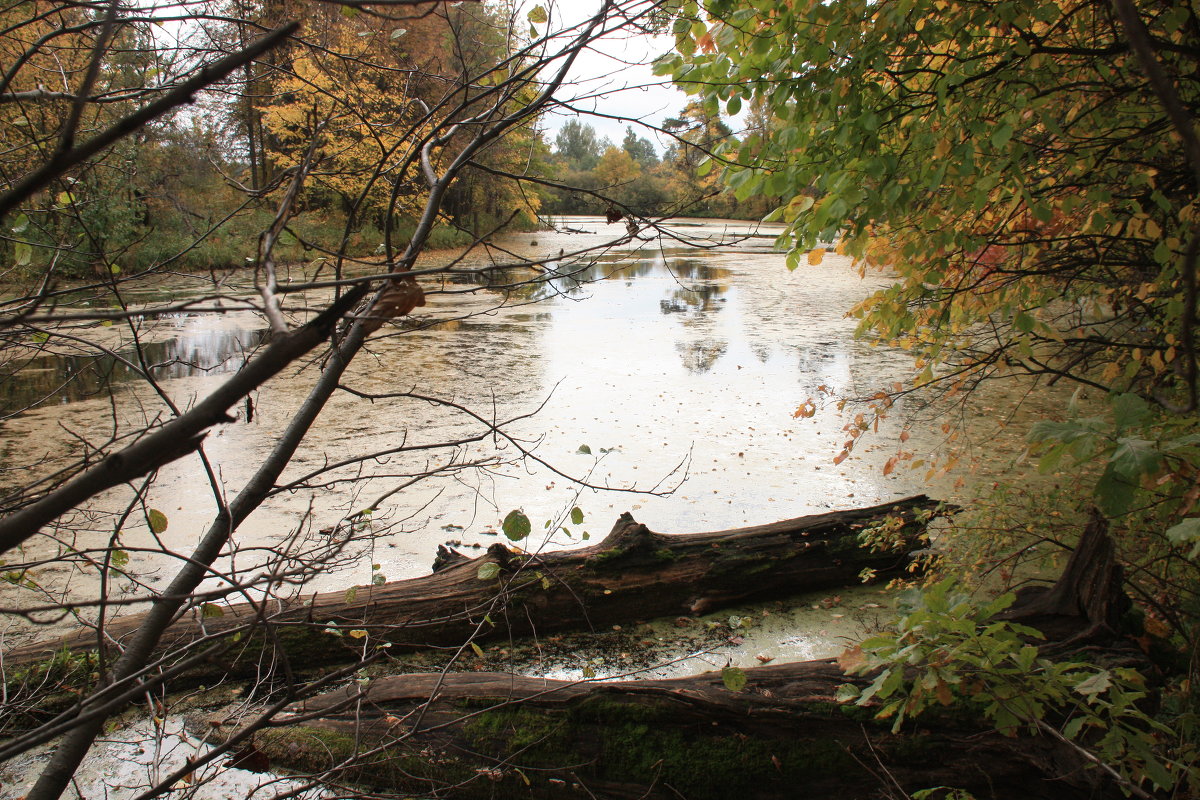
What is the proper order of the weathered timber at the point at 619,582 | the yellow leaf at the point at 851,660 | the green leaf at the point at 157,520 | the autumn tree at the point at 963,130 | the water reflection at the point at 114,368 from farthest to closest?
the water reflection at the point at 114,368 < the weathered timber at the point at 619,582 < the autumn tree at the point at 963,130 < the yellow leaf at the point at 851,660 < the green leaf at the point at 157,520

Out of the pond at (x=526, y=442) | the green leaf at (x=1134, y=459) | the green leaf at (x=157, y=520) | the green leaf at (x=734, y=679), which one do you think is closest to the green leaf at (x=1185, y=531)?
the green leaf at (x=1134, y=459)

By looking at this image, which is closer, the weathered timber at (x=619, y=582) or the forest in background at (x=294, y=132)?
the forest in background at (x=294, y=132)

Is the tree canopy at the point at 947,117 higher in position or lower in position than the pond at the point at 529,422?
higher

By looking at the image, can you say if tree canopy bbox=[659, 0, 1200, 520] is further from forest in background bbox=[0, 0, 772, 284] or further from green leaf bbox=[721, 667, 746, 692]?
green leaf bbox=[721, 667, 746, 692]

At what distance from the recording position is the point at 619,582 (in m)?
3.26

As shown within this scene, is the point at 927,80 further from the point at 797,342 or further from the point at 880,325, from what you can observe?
the point at 797,342

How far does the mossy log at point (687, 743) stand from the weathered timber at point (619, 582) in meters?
0.55

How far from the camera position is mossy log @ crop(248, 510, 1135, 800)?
79.7 inches

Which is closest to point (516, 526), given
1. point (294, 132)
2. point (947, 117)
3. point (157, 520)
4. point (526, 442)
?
point (157, 520)

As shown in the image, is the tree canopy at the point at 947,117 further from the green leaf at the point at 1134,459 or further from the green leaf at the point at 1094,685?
the green leaf at the point at 1134,459

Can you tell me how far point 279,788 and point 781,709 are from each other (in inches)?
60.3

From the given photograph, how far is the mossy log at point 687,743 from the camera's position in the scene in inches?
79.7

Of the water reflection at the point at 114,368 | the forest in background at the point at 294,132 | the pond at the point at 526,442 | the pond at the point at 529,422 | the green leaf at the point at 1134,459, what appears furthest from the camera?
the water reflection at the point at 114,368

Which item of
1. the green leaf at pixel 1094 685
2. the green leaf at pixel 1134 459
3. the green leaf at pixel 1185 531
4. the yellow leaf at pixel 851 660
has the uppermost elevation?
the green leaf at pixel 1134 459
